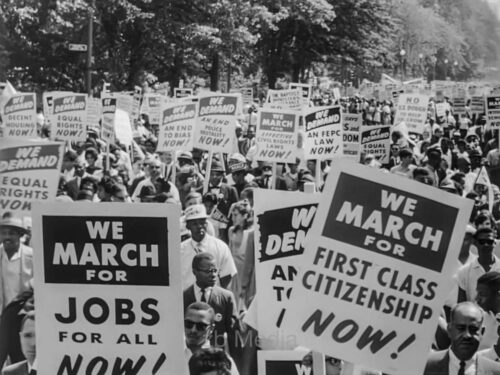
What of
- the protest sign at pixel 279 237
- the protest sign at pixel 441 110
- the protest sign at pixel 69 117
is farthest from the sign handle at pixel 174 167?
the protest sign at pixel 441 110

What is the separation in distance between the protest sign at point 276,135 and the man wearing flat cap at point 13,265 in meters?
6.74

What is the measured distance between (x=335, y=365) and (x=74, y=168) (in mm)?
8765

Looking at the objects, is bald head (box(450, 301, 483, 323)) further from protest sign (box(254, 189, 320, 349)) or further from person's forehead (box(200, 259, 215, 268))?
person's forehead (box(200, 259, 215, 268))

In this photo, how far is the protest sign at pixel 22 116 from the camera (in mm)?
16766

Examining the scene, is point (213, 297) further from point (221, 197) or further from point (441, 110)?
point (441, 110)

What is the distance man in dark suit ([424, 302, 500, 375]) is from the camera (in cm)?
581

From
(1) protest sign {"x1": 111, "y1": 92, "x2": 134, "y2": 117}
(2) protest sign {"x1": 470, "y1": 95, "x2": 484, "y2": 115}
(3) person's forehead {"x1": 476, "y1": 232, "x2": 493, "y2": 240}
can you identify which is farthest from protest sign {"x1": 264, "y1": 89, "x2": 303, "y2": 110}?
(3) person's forehead {"x1": 476, "y1": 232, "x2": 493, "y2": 240}

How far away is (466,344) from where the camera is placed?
5816mm

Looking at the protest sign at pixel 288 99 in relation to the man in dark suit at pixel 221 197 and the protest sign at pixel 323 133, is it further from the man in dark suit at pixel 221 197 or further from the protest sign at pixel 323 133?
the protest sign at pixel 323 133

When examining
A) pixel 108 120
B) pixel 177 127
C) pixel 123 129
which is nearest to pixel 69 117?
pixel 108 120

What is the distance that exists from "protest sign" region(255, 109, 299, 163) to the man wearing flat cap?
6.74 meters

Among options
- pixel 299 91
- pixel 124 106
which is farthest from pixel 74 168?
pixel 299 91

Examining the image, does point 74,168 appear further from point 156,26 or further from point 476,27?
point 156,26

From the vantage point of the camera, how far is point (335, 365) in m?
6.18
